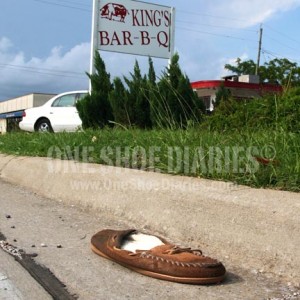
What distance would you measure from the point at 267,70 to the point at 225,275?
138ft

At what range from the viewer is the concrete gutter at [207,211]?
3.15 meters

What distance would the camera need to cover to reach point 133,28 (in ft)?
43.9

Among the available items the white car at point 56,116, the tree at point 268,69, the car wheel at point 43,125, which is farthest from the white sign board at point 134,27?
the tree at point 268,69

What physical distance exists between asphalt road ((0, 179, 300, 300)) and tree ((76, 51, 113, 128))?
528 centimetres

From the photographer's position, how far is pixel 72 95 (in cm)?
1446

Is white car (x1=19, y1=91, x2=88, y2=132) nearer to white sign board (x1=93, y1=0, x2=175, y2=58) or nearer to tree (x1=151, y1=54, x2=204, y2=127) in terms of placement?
white sign board (x1=93, y1=0, x2=175, y2=58)

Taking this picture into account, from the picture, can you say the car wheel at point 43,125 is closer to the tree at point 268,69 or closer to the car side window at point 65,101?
the car side window at point 65,101

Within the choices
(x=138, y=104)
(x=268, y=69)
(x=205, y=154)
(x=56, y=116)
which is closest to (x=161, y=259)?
(x=205, y=154)

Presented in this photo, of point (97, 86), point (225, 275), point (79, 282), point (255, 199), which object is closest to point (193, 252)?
point (225, 275)

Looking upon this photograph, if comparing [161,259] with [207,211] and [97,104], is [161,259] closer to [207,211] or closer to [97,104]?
[207,211]

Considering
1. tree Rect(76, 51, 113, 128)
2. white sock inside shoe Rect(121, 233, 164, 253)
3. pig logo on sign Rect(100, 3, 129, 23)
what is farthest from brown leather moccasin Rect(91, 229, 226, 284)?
pig logo on sign Rect(100, 3, 129, 23)

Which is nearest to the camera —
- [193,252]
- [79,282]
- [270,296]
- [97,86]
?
[270,296]

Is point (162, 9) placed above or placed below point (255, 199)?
above

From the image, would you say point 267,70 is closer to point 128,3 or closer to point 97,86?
point 128,3
